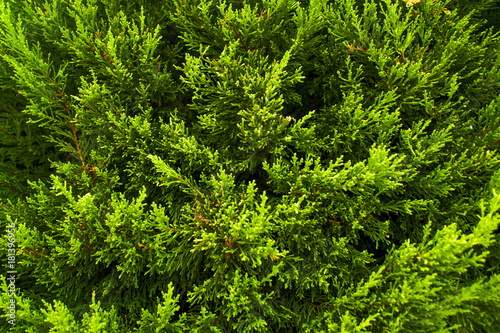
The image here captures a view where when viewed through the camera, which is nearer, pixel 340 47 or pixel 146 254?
pixel 146 254

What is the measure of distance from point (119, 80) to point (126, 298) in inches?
117

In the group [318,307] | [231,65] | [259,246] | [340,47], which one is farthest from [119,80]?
[318,307]

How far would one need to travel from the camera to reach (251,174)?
424 centimetres

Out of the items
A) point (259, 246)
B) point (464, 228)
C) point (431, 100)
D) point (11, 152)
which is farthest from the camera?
point (11, 152)

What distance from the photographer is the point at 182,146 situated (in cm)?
378

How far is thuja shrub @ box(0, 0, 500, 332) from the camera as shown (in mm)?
3254

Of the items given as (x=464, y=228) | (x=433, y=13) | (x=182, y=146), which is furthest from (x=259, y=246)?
(x=433, y=13)

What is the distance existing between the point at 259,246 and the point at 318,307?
1320mm

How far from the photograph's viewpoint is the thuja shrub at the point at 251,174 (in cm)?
325

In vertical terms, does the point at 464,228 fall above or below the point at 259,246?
above

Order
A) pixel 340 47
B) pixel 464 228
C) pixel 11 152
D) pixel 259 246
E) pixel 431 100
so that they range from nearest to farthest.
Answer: pixel 259 246 < pixel 464 228 < pixel 431 100 < pixel 340 47 < pixel 11 152

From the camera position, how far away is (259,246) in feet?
10.0

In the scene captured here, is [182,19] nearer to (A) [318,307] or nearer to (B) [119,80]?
(B) [119,80]

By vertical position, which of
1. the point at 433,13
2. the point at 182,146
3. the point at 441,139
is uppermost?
the point at 433,13
